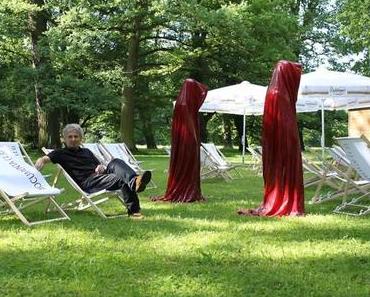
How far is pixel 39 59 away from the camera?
22016 mm

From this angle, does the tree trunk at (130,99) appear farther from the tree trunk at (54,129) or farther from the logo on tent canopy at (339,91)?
the logo on tent canopy at (339,91)

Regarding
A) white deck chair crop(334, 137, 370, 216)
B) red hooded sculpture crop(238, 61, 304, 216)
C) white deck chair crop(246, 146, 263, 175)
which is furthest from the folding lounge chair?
red hooded sculpture crop(238, 61, 304, 216)

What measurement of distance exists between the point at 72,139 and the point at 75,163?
28 centimetres

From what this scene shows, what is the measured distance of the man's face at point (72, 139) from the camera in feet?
23.5

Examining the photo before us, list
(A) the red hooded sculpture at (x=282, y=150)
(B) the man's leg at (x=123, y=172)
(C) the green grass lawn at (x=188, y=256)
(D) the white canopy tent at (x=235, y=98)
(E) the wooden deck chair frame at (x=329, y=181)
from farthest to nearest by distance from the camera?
(D) the white canopy tent at (x=235, y=98), (E) the wooden deck chair frame at (x=329, y=181), (A) the red hooded sculpture at (x=282, y=150), (B) the man's leg at (x=123, y=172), (C) the green grass lawn at (x=188, y=256)

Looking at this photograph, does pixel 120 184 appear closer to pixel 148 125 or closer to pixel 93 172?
pixel 93 172

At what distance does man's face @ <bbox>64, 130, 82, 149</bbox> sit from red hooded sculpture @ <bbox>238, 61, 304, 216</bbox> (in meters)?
2.06

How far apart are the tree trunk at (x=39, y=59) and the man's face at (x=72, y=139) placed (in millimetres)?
14097

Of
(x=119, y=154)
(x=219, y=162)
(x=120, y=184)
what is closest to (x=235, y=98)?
(x=219, y=162)

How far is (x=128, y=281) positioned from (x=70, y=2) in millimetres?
20699

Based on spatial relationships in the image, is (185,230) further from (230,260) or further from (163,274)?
(163,274)

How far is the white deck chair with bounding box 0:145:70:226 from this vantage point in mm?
6086

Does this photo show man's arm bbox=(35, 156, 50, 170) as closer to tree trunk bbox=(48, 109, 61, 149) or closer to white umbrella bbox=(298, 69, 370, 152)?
white umbrella bbox=(298, 69, 370, 152)

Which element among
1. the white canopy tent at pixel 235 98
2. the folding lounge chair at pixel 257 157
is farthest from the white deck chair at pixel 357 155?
the white canopy tent at pixel 235 98
